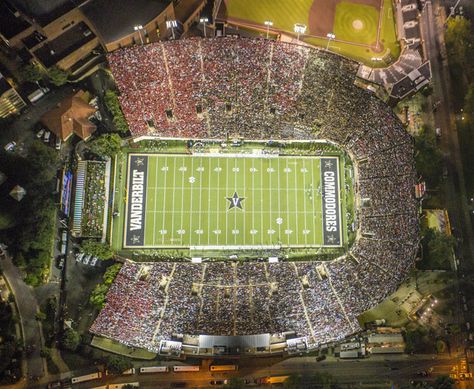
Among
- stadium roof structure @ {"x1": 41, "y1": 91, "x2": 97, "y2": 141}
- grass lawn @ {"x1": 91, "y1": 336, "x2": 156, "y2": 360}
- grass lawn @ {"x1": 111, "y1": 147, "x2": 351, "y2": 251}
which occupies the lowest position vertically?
grass lawn @ {"x1": 91, "y1": 336, "x2": 156, "y2": 360}

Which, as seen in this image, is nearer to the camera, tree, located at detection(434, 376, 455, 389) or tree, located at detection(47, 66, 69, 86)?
tree, located at detection(434, 376, 455, 389)

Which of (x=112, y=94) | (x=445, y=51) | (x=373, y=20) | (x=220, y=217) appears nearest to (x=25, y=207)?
(x=112, y=94)

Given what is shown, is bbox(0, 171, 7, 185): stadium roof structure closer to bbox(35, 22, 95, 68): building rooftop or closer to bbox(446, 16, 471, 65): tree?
bbox(35, 22, 95, 68): building rooftop

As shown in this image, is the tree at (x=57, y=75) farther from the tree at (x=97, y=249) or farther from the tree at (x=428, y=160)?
the tree at (x=428, y=160)

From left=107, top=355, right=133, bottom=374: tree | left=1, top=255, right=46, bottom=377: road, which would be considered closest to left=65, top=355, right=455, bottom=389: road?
left=107, top=355, right=133, bottom=374: tree

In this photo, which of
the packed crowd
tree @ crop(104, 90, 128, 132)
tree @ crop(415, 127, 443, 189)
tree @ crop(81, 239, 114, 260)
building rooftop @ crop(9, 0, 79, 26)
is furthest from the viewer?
tree @ crop(104, 90, 128, 132)
